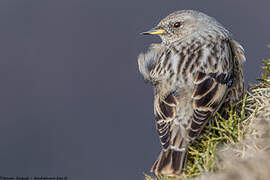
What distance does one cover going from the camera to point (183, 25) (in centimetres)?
454

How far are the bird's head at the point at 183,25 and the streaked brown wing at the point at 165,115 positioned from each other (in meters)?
1.26

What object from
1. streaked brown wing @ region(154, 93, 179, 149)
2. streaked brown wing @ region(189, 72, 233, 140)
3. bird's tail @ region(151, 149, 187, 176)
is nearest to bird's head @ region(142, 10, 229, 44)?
streaked brown wing @ region(189, 72, 233, 140)

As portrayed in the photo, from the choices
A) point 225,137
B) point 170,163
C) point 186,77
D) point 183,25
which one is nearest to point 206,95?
point 186,77

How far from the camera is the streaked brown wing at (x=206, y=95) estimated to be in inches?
124

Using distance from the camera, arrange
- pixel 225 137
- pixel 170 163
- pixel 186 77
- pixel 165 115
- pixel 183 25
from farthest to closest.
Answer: pixel 183 25, pixel 186 77, pixel 165 115, pixel 170 163, pixel 225 137

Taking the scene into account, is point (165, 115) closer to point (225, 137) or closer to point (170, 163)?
point (170, 163)

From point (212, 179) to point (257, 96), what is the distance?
3.95 ft

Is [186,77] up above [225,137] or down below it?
above

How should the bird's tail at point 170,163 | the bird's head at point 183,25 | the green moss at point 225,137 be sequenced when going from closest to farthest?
the green moss at point 225,137 < the bird's tail at point 170,163 < the bird's head at point 183,25

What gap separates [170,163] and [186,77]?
3.51ft

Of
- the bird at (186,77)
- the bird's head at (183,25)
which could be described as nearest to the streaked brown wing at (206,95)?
the bird at (186,77)

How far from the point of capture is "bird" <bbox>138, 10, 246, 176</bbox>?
122 inches

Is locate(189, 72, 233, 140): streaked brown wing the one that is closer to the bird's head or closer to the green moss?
the green moss

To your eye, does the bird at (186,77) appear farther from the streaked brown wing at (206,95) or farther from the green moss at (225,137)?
the green moss at (225,137)
